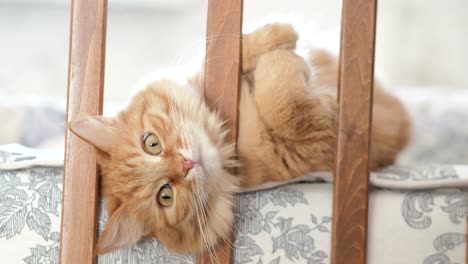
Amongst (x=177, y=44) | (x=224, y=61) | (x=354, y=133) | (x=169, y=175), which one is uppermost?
(x=177, y=44)

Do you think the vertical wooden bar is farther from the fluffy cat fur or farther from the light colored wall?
the light colored wall

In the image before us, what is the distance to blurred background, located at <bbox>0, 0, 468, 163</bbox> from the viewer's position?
7.48ft

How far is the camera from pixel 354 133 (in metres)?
1.02

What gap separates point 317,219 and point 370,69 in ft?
1.06

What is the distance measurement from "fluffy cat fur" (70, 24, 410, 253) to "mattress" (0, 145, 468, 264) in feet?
0.16

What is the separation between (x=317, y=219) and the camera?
1062 millimetres

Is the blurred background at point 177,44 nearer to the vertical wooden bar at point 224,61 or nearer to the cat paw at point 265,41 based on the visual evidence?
the cat paw at point 265,41

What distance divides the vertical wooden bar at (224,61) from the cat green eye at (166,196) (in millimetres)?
135

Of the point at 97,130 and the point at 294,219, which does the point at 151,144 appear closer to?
the point at 97,130

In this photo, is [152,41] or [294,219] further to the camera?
[152,41]

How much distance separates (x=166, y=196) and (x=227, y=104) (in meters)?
0.24

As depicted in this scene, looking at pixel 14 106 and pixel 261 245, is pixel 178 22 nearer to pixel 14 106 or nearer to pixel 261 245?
pixel 14 106

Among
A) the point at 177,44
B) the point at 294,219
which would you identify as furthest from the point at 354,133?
the point at 177,44

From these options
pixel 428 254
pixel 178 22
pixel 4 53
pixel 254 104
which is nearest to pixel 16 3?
pixel 4 53
